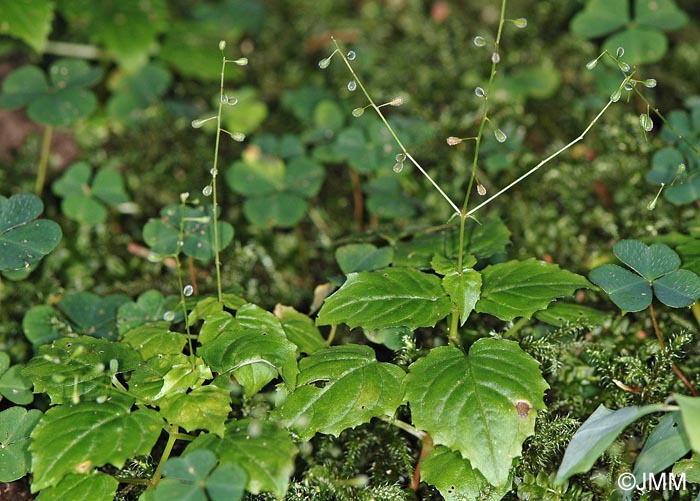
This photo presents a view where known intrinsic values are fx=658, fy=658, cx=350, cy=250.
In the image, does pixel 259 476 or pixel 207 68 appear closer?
pixel 259 476

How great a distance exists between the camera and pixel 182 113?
3.68 metres

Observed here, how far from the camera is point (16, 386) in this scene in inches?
88.4

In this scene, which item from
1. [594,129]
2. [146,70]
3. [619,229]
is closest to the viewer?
[619,229]

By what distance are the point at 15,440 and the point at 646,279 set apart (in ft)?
7.09

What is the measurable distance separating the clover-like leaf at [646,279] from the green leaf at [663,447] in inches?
14.8

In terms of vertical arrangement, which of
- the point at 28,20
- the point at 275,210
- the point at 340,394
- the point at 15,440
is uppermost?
the point at 28,20

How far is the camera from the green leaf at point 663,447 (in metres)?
1.90

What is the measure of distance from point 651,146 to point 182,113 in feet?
8.04

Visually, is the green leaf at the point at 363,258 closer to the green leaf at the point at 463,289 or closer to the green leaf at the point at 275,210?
the green leaf at the point at 463,289

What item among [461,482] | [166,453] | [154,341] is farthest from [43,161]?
[461,482]

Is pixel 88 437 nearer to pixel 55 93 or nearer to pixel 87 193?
pixel 87 193

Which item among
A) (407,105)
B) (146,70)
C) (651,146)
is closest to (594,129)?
(651,146)

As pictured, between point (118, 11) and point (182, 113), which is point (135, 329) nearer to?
point (182, 113)

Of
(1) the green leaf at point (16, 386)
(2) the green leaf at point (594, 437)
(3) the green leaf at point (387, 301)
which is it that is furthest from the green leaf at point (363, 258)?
(1) the green leaf at point (16, 386)
